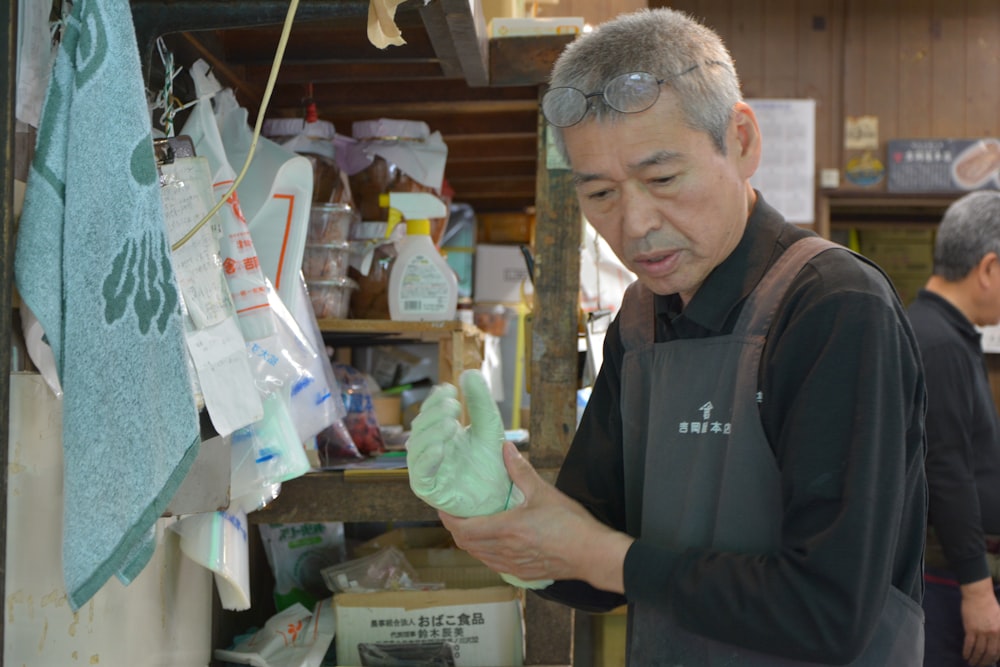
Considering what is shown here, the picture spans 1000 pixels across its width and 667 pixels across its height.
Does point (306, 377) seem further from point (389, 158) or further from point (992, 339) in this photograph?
point (992, 339)

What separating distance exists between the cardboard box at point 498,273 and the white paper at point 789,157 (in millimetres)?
1922

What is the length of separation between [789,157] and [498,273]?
2096 millimetres

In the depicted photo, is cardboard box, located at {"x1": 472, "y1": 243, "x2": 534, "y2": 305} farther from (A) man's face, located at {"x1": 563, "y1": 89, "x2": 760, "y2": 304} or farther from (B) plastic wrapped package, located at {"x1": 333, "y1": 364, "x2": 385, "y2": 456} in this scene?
(A) man's face, located at {"x1": 563, "y1": 89, "x2": 760, "y2": 304}

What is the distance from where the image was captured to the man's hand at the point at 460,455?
3.82 feet

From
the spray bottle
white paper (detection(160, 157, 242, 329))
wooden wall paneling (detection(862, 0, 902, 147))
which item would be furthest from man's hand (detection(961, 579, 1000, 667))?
wooden wall paneling (detection(862, 0, 902, 147))

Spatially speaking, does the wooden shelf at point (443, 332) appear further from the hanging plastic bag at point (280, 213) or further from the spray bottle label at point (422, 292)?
the hanging plastic bag at point (280, 213)

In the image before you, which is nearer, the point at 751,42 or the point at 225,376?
the point at 225,376

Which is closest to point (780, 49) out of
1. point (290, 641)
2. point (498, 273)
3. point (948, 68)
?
point (948, 68)

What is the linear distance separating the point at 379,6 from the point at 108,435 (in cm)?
65

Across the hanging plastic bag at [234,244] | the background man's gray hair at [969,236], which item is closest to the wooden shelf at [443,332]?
the hanging plastic bag at [234,244]

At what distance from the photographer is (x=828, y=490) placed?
3.29 ft

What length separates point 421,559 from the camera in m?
2.26

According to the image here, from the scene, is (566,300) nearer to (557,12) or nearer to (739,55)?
(557,12)

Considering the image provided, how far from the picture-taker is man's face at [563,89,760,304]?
114 centimetres
